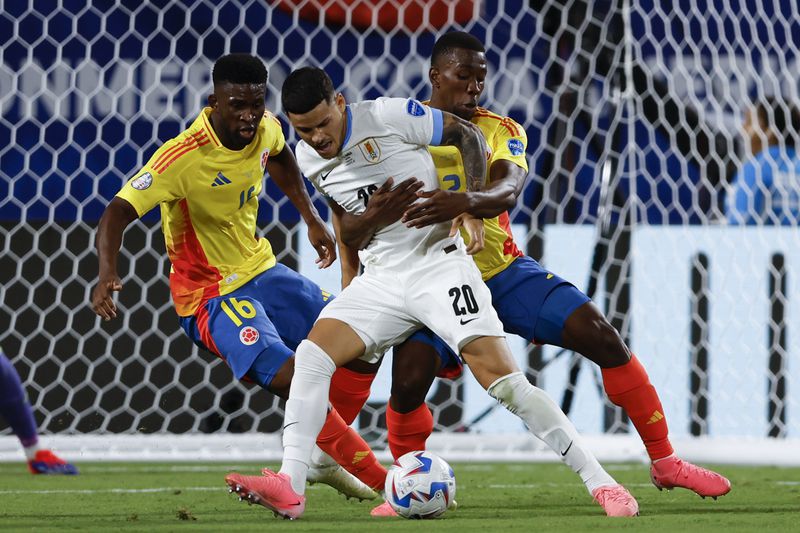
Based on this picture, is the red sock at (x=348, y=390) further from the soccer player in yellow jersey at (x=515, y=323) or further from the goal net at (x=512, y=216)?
the goal net at (x=512, y=216)

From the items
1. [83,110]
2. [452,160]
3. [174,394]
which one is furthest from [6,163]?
[452,160]

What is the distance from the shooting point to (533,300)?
3.88 metres

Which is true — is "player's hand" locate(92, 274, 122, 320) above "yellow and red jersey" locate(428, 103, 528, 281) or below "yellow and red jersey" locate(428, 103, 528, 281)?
below

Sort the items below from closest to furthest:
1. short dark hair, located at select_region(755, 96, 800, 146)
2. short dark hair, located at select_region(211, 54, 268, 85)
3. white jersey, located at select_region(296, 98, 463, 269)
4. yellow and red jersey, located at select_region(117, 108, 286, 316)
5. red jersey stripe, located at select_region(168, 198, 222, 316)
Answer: white jersey, located at select_region(296, 98, 463, 269), short dark hair, located at select_region(211, 54, 268, 85), yellow and red jersey, located at select_region(117, 108, 286, 316), red jersey stripe, located at select_region(168, 198, 222, 316), short dark hair, located at select_region(755, 96, 800, 146)

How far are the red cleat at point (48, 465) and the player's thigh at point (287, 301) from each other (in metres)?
1.75

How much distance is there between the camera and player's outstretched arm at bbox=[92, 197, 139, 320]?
3623 millimetres

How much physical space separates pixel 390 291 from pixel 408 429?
0.54 metres

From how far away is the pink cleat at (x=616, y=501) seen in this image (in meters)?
3.26

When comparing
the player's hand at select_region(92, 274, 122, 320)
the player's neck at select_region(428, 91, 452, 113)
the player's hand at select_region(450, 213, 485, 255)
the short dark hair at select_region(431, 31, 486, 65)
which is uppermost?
the short dark hair at select_region(431, 31, 486, 65)

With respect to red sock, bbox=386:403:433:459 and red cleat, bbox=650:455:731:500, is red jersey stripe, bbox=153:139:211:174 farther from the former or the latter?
red cleat, bbox=650:455:731:500

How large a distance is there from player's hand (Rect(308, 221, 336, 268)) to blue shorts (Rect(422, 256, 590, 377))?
578mm

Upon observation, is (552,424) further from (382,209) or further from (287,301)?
(287,301)

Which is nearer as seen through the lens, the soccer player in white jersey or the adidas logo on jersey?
the soccer player in white jersey

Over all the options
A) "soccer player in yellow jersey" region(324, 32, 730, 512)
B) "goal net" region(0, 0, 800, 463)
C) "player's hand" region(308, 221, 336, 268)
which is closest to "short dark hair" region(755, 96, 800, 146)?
"goal net" region(0, 0, 800, 463)
